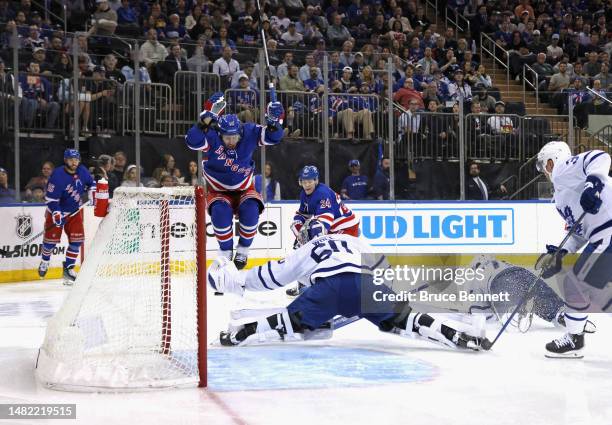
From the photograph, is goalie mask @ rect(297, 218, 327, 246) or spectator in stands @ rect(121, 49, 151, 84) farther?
spectator in stands @ rect(121, 49, 151, 84)

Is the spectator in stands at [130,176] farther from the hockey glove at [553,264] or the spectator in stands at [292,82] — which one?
the hockey glove at [553,264]

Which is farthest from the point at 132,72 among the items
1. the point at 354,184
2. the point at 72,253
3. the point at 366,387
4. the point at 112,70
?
the point at 366,387

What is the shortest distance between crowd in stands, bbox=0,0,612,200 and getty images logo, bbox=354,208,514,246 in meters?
0.74

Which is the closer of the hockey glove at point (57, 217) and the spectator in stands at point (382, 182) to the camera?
the hockey glove at point (57, 217)

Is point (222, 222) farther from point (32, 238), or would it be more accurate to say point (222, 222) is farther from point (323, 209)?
point (32, 238)

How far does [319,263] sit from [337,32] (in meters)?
9.58

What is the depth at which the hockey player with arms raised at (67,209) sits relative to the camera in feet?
30.2

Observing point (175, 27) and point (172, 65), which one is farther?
point (175, 27)

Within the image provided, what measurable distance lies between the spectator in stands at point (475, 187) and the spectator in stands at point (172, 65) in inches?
140

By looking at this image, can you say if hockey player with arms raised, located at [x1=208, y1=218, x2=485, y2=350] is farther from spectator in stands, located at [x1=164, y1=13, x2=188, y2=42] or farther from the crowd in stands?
spectator in stands, located at [x1=164, y1=13, x2=188, y2=42]

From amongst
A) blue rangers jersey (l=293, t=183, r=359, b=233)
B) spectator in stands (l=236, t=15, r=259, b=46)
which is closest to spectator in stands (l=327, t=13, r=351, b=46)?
spectator in stands (l=236, t=15, r=259, b=46)

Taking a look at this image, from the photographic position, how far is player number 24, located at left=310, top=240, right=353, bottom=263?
4.77 metres

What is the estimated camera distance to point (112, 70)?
10.1 metres
